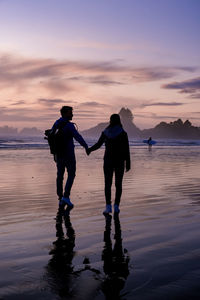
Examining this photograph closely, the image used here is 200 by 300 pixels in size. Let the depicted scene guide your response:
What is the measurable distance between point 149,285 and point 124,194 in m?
6.30

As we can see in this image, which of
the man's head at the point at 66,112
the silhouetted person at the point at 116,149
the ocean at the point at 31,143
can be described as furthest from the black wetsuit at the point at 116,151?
the ocean at the point at 31,143

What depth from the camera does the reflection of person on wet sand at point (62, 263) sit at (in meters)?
3.39

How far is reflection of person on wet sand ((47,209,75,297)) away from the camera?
3.39m

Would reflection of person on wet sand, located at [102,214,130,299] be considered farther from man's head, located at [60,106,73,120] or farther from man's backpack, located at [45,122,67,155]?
man's head, located at [60,106,73,120]

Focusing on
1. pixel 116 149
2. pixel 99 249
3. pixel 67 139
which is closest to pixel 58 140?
pixel 67 139

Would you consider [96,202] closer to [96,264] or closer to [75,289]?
[96,264]

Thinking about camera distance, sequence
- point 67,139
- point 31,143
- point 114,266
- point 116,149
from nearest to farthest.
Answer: point 114,266 < point 116,149 < point 67,139 < point 31,143

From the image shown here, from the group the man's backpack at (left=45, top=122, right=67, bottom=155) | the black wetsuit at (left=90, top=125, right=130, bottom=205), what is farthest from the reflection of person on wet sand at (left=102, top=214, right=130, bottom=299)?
the man's backpack at (left=45, top=122, right=67, bottom=155)

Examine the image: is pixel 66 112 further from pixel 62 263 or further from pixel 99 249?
pixel 62 263

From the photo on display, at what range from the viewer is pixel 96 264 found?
4.05 m

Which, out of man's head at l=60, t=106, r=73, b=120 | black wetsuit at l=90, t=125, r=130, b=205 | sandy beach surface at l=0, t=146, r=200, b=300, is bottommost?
sandy beach surface at l=0, t=146, r=200, b=300

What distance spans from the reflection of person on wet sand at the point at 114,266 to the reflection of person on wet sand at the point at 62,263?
352 mm

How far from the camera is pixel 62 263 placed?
411 cm

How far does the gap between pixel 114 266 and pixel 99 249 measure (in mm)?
725
